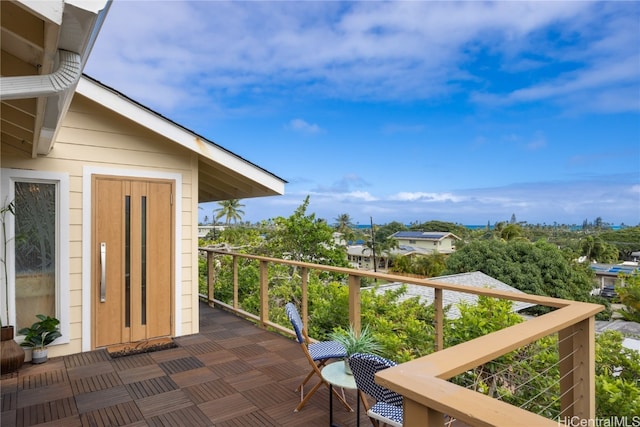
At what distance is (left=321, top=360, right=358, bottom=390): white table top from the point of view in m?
2.61

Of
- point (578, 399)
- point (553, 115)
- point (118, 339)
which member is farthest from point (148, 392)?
point (553, 115)

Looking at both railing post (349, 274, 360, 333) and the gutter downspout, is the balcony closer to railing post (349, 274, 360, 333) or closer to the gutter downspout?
railing post (349, 274, 360, 333)

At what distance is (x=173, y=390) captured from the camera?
11.5 feet

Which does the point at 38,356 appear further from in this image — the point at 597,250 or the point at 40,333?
the point at 597,250

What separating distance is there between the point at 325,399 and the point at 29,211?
382 centimetres

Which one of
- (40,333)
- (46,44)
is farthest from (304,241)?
(46,44)

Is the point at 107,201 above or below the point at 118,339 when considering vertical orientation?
above

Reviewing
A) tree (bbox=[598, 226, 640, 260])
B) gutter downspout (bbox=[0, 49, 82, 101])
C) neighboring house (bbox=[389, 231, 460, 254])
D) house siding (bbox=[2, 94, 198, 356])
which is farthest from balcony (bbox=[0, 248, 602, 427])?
neighboring house (bbox=[389, 231, 460, 254])

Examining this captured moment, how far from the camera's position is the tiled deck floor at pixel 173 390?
3.00 m

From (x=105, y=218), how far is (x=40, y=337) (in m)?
1.45

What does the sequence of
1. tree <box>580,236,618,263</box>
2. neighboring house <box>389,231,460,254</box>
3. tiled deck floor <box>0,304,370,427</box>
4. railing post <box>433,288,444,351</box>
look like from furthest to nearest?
neighboring house <box>389,231,460,254</box>
tree <box>580,236,618,263</box>
railing post <box>433,288,444,351</box>
tiled deck floor <box>0,304,370,427</box>

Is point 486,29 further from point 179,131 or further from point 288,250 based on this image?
point 179,131

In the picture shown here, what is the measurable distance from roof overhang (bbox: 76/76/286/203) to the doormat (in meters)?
2.39

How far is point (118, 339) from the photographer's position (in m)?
4.66
